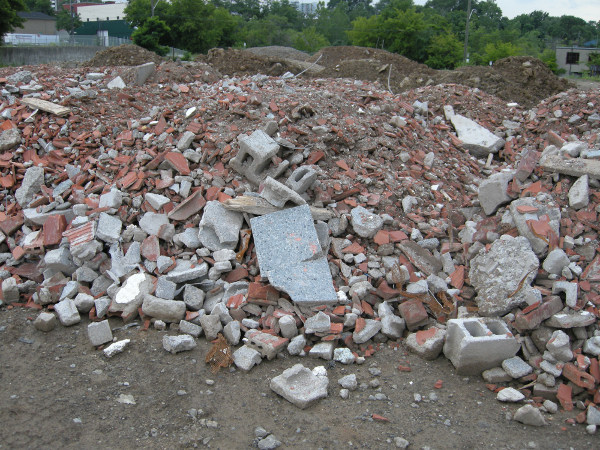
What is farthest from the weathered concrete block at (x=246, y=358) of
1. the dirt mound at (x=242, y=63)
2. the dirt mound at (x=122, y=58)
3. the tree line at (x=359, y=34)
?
the tree line at (x=359, y=34)

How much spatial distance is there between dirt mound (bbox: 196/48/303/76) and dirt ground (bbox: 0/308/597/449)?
11.1 metres

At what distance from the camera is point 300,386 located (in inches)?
155

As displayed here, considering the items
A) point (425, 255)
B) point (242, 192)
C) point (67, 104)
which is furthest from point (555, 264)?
point (67, 104)

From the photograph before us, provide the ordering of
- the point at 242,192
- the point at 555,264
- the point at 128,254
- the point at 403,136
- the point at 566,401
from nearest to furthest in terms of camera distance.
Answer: the point at 566,401
the point at 555,264
the point at 128,254
the point at 242,192
the point at 403,136

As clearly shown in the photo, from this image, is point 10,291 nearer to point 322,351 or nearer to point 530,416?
point 322,351

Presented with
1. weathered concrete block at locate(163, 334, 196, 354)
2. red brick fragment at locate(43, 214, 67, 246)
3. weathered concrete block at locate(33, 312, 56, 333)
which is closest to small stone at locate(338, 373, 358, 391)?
weathered concrete block at locate(163, 334, 196, 354)

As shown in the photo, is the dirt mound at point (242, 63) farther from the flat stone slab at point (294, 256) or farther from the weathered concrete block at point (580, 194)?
the weathered concrete block at point (580, 194)

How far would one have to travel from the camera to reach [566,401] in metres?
3.80

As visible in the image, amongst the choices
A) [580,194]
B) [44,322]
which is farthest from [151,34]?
[580,194]

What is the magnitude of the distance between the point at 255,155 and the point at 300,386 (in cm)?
281

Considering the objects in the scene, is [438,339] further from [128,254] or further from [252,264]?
[128,254]

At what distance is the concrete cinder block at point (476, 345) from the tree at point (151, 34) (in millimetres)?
25979

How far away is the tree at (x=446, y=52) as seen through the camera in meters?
27.8

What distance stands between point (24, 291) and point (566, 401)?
542 cm
